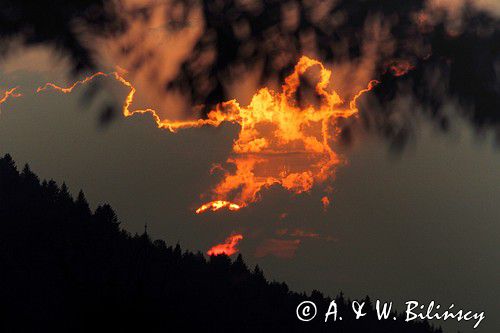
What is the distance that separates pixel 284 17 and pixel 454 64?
3.04ft

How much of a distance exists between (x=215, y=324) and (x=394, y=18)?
5170cm

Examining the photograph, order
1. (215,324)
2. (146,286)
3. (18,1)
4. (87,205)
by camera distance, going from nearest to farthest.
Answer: (18,1), (146,286), (215,324), (87,205)

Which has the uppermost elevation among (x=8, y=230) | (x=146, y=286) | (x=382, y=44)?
(x=8, y=230)

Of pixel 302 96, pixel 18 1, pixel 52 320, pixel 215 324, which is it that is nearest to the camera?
pixel 18 1

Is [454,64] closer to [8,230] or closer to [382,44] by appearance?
[382,44]

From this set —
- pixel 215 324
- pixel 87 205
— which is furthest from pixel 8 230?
pixel 215 324

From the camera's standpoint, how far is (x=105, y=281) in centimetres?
4834

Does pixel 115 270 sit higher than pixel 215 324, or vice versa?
pixel 115 270

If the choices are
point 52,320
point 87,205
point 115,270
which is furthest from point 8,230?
point 52,320

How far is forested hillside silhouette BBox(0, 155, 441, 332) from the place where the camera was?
4225cm

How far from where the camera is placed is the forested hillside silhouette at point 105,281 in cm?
4225

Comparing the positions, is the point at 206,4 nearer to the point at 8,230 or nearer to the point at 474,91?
the point at 474,91

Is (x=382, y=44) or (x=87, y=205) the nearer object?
(x=382, y=44)

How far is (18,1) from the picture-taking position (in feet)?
9.55
